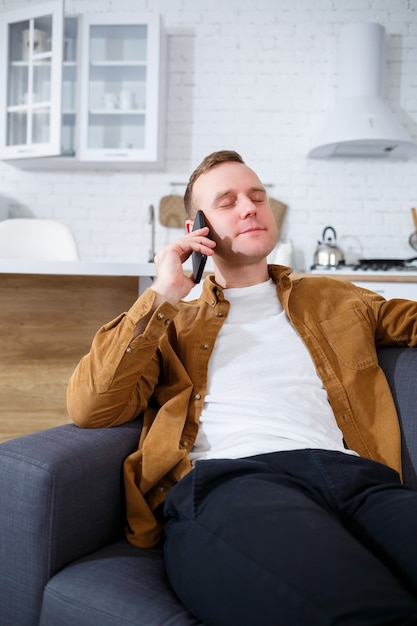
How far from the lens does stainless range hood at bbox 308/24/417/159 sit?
4.35 meters

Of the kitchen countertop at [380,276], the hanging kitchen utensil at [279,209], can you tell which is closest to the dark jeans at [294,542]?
the kitchen countertop at [380,276]

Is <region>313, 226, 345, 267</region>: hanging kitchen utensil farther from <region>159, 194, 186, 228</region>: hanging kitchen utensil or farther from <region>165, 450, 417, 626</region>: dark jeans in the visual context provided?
<region>165, 450, 417, 626</region>: dark jeans

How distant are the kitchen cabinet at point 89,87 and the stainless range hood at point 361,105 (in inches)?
47.1

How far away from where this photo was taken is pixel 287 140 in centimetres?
479

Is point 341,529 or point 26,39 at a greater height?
point 26,39

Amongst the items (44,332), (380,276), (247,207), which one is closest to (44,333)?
(44,332)

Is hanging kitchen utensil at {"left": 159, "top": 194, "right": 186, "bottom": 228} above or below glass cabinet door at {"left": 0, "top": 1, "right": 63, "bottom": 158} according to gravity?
below

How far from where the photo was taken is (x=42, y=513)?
1.12 metres

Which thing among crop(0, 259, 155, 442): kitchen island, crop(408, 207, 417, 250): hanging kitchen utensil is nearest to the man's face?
crop(0, 259, 155, 442): kitchen island

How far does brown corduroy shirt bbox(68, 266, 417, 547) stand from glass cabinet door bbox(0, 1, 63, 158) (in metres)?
3.11

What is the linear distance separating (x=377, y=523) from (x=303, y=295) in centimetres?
66


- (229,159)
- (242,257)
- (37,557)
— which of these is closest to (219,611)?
(37,557)

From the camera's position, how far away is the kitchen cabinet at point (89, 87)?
442 cm

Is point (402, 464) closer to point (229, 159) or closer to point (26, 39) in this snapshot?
point (229, 159)
